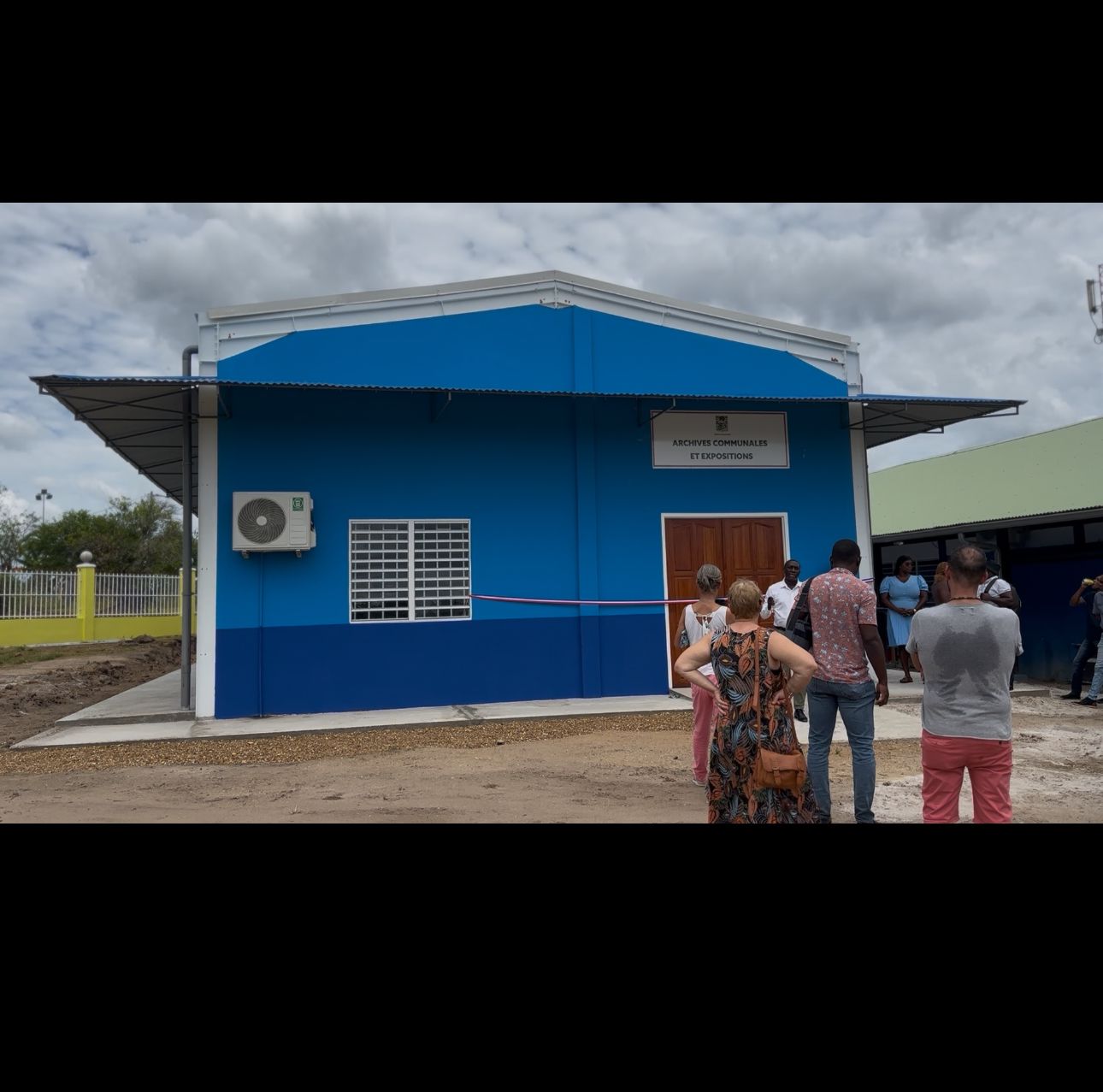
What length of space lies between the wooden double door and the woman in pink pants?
4616 mm

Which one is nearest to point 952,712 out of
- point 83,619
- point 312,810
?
point 312,810

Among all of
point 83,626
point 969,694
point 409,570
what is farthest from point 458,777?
point 83,626

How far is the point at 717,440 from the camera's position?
441 inches

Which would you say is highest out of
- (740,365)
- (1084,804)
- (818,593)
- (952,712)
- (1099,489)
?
A: (740,365)

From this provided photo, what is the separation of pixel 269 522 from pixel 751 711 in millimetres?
6747

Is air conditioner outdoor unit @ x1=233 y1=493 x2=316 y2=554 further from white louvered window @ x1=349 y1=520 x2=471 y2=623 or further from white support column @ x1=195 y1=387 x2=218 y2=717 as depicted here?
white louvered window @ x1=349 y1=520 x2=471 y2=623

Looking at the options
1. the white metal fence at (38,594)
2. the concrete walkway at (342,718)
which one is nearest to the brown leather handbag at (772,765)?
the concrete walkway at (342,718)

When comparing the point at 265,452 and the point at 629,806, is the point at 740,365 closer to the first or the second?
the point at 265,452

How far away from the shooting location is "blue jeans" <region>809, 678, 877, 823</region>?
16.3 ft

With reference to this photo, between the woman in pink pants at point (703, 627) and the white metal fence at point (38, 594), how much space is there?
21.8 meters

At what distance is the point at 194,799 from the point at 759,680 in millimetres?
4260

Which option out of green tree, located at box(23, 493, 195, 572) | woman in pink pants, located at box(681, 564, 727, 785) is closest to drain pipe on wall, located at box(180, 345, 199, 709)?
woman in pink pants, located at box(681, 564, 727, 785)

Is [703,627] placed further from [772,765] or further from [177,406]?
[177,406]

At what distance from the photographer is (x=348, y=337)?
33.7 feet
